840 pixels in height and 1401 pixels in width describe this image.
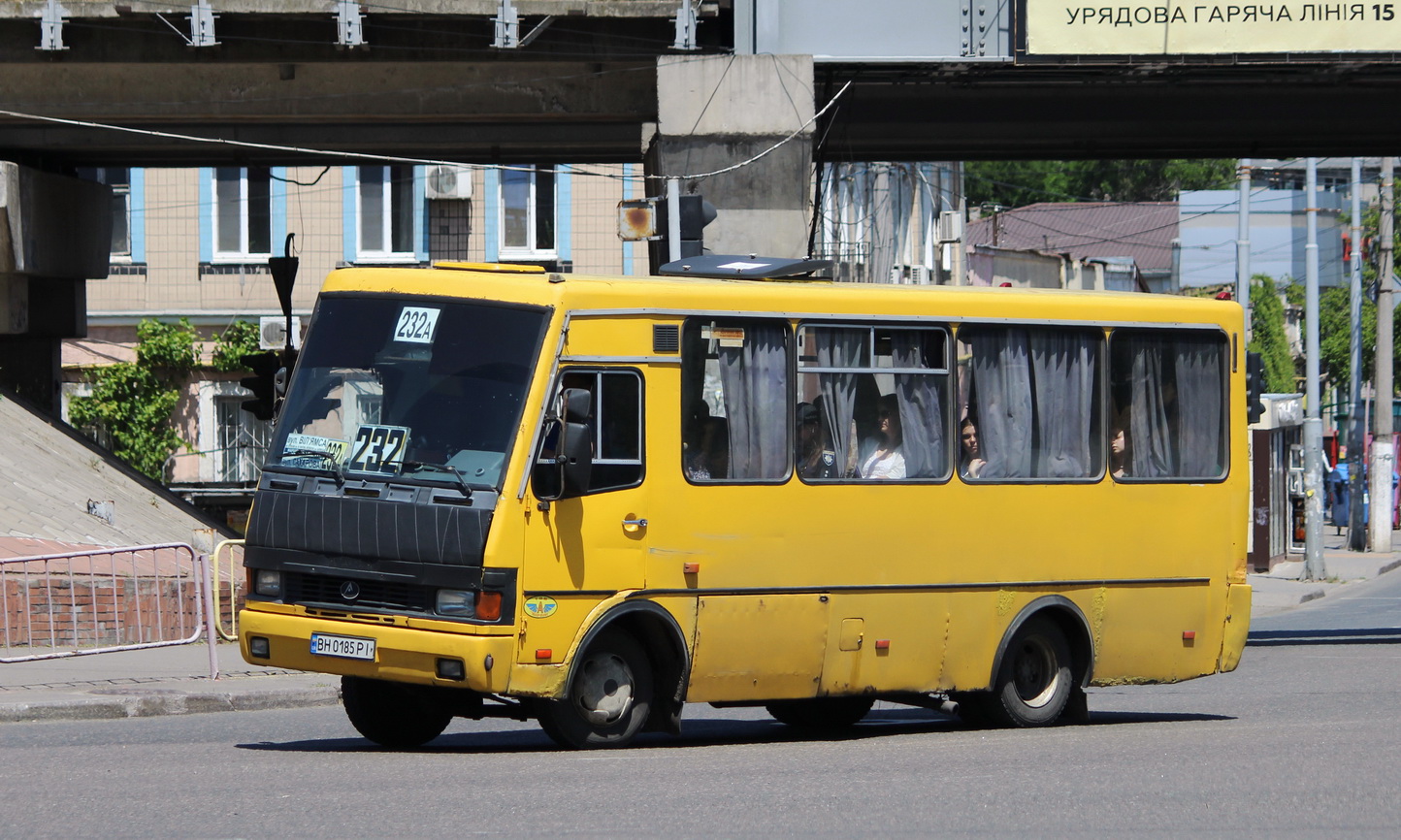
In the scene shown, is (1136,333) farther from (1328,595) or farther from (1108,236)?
(1108,236)

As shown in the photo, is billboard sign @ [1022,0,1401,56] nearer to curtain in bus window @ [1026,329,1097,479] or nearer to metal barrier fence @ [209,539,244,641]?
curtain in bus window @ [1026,329,1097,479]

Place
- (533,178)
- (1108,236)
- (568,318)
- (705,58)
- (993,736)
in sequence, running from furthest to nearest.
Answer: (1108,236), (533,178), (705,58), (993,736), (568,318)

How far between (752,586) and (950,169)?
163 feet

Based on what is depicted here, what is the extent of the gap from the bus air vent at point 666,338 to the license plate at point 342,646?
2.25 metres

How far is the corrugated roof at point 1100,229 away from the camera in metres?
81.8

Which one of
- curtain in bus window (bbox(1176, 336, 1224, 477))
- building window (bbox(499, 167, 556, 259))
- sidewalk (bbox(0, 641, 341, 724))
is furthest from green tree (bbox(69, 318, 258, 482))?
curtain in bus window (bbox(1176, 336, 1224, 477))

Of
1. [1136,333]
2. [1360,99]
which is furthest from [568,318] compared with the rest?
[1360,99]

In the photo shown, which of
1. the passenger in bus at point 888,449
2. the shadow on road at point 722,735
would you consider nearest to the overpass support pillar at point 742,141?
the shadow on road at point 722,735

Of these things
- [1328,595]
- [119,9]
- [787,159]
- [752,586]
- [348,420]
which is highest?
[119,9]

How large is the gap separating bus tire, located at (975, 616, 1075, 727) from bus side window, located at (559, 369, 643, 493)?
123 inches

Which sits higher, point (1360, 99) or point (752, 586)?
point (1360, 99)

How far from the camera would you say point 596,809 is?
8539mm

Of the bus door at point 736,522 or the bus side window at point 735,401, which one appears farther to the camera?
the bus side window at point 735,401

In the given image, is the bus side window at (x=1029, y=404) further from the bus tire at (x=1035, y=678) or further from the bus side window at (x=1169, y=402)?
the bus tire at (x=1035, y=678)
